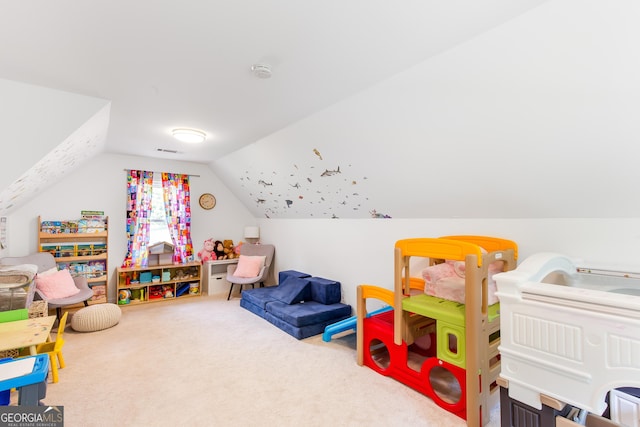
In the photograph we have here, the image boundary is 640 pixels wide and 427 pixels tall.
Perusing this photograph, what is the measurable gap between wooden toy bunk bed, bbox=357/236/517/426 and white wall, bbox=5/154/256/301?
3852 mm

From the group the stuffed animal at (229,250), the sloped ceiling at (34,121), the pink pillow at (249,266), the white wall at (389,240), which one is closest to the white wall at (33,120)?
the sloped ceiling at (34,121)

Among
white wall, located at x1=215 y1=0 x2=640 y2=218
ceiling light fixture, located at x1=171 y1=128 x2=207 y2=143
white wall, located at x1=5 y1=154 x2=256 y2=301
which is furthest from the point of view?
white wall, located at x1=5 y1=154 x2=256 y2=301

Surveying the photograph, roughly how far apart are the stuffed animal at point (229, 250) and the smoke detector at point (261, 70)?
13.4 feet

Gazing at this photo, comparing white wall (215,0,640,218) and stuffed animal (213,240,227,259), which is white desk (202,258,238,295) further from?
white wall (215,0,640,218)

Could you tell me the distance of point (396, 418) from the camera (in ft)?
6.55

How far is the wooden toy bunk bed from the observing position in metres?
1.94

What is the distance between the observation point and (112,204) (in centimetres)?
475

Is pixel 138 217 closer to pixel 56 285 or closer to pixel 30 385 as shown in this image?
pixel 56 285

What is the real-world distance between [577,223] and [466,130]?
106cm

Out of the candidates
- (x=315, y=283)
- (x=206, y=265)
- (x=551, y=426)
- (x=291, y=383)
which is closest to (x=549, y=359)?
(x=551, y=426)

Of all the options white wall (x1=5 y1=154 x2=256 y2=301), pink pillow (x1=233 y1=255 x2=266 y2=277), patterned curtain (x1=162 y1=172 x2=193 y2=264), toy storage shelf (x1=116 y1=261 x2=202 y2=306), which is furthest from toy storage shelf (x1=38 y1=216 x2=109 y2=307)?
pink pillow (x1=233 y1=255 x2=266 y2=277)

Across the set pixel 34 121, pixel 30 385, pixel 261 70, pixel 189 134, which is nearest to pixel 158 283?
pixel 189 134

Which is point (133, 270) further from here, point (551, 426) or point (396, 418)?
point (551, 426)

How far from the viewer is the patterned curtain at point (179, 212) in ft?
16.9
